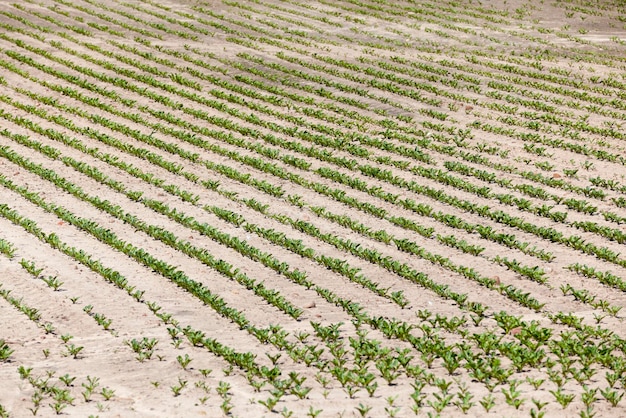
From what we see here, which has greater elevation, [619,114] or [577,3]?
[577,3]

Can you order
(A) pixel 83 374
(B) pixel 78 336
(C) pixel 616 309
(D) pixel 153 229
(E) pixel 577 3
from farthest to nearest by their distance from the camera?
(E) pixel 577 3 → (D) pixel 153 229 → (C) pixel 616 309 → (B) pixel 78 336 → (A) pixel 83 374

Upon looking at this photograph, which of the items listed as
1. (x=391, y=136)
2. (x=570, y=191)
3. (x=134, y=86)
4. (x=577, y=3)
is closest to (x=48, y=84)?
(x=134, y=86)

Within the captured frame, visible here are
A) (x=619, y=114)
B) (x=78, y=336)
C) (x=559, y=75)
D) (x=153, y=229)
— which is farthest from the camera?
(x=559, y=75)

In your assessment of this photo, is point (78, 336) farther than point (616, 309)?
No

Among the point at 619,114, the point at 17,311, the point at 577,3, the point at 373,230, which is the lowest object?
the point at 17,311

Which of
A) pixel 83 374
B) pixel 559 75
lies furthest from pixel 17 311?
pixel 559 75

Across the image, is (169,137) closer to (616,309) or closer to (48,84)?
(48,84)
